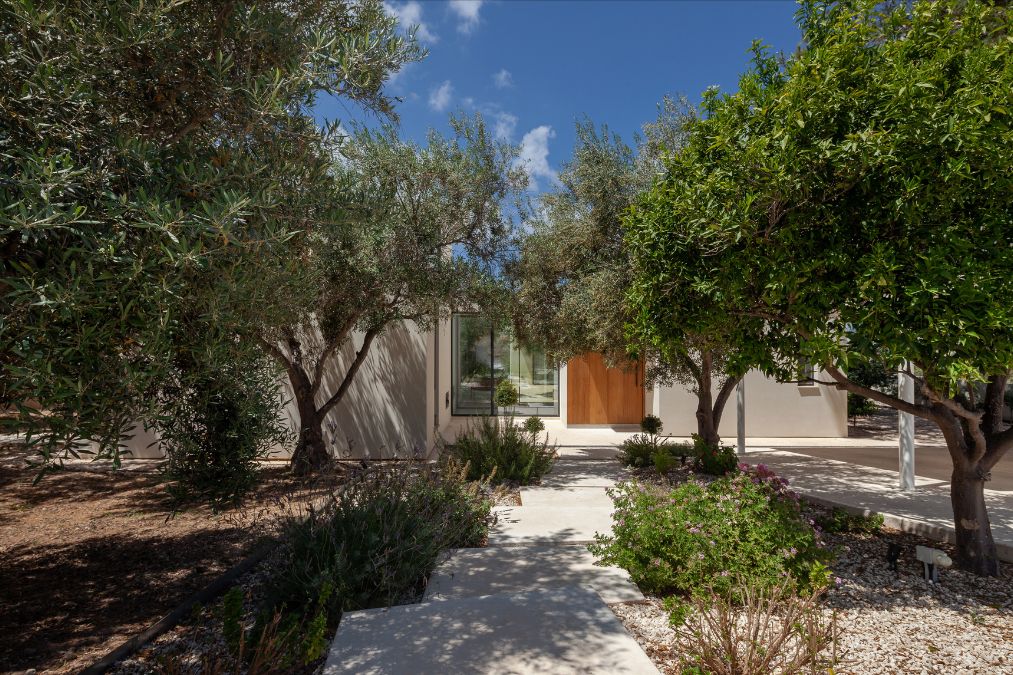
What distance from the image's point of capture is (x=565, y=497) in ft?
22.0

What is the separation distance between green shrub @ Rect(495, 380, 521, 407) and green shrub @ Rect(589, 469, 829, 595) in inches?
427

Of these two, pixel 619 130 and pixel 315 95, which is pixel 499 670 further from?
pixel 619 130

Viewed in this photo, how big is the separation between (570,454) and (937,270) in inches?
319

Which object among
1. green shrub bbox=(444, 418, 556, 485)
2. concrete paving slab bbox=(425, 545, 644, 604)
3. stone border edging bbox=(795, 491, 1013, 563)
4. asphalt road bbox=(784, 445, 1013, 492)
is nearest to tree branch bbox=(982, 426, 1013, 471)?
stone border edging bbox=(795, 491, 1013, 563)

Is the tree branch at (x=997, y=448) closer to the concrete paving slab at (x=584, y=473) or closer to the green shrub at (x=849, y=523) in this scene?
the green shrub at (x=849, y=523)

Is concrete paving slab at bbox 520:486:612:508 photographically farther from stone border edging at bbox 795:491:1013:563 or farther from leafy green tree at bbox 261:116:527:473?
leafy green tree at bbox 261:116:527:473

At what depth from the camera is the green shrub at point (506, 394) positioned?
1504cm

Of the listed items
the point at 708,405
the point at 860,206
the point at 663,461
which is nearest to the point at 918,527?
the point at 663,461

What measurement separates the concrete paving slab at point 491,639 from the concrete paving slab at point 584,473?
14.2 ft

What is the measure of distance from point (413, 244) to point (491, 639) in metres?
5.41

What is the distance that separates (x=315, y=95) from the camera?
334cm

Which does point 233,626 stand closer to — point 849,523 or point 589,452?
point 849,523

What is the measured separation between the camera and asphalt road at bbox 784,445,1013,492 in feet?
26.6

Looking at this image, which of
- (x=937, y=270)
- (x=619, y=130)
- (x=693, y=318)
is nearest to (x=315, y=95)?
(x=693, y=318)
